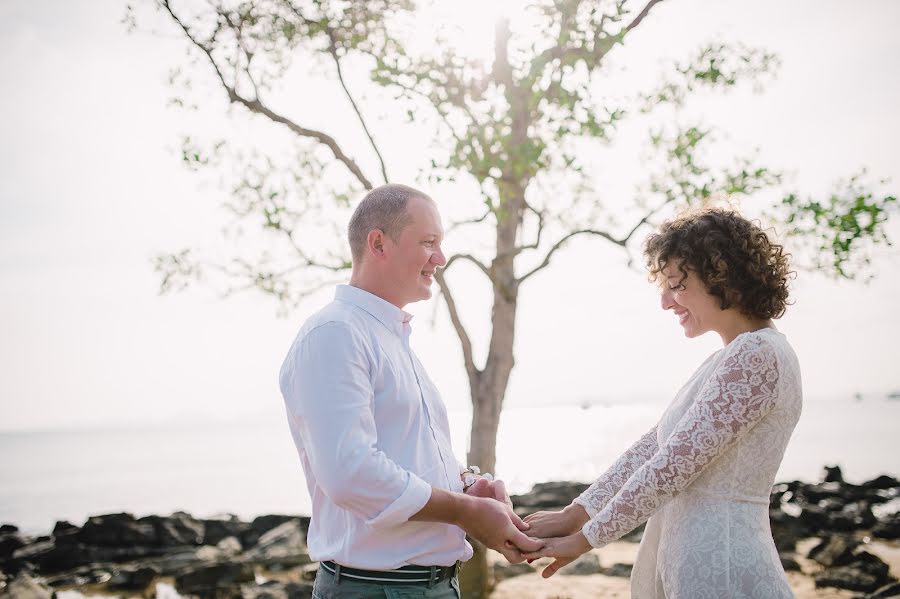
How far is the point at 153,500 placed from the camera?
2870cm

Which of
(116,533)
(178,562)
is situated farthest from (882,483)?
(116,533)

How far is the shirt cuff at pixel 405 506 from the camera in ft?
7.99

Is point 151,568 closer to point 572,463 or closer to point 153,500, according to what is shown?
point 153,500

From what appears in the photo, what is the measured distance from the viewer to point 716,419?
2.77m

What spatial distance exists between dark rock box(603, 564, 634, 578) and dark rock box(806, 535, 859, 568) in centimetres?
311

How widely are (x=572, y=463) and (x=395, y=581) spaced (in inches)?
1412

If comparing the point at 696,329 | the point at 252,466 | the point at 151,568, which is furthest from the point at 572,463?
the point at 696,329

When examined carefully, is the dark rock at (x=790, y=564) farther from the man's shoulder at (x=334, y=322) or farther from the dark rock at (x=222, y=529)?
the dark rock at (x=222, y=529)

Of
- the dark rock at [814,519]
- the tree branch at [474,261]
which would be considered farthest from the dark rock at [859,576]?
the tree branch at [474,261]

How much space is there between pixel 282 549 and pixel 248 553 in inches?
28.7

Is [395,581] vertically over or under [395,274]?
under

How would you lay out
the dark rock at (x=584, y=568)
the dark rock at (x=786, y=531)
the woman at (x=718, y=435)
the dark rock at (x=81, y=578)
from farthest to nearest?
the dark rock at (x=81, y=578), the dark rock at (x=786, y=531), the dark rock at (x=584, y=568), the woman at (x=718, y=435)

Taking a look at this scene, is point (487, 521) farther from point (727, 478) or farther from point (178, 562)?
point (178, 562)

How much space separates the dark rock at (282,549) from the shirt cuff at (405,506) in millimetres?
11463
